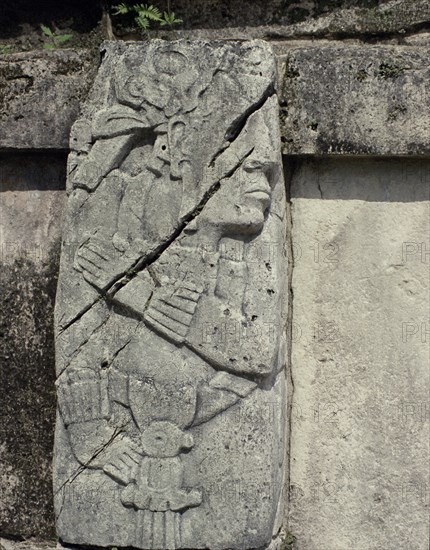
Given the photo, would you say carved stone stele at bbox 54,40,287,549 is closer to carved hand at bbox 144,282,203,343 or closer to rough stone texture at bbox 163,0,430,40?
carved hand at bbox 144,282,203,343

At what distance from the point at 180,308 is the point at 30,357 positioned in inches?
36.9

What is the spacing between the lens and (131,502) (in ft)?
11.6

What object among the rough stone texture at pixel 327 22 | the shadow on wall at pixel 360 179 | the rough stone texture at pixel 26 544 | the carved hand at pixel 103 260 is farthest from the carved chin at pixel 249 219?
the rough stone texture at pixel 26 544

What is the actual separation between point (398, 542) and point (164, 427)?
1248 mm

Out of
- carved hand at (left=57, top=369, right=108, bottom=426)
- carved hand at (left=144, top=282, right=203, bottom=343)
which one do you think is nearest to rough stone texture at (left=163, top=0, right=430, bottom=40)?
carved hand at (left=144, top=282, right=203, bottom=343)

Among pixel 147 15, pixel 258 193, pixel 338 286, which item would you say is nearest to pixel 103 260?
pixel 258 193

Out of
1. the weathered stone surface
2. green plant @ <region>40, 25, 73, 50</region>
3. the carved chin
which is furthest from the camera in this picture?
green plant @ <region>40, 25, 73, 50</region>

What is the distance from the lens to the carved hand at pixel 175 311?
3.50 meters

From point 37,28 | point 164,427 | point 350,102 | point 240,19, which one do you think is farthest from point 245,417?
point 37,28

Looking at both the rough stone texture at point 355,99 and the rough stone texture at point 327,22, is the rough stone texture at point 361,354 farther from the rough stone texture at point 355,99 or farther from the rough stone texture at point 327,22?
the rough stone texture at point 327,22

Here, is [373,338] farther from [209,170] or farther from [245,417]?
[209,170]

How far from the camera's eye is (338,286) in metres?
3.93

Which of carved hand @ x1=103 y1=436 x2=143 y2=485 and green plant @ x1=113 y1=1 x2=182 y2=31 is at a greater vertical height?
green plant @ x1=113 y1=1 x2=182 y2=31

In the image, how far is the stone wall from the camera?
12.7ft
